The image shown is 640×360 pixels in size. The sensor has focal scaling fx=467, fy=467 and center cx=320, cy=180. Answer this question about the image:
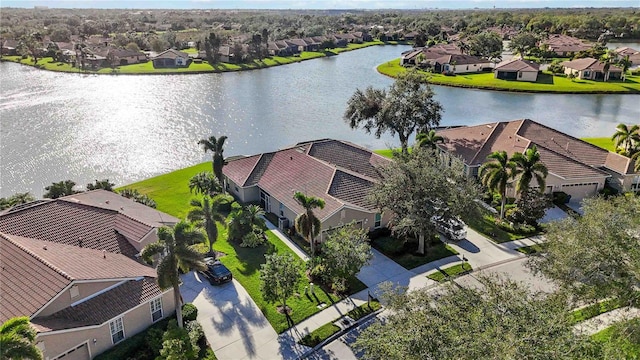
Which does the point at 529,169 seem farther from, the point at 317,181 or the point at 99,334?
the point at 99,334

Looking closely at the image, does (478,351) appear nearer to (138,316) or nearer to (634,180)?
(138,316)

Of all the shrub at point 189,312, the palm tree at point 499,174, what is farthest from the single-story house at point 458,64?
the shrub at point 189,312

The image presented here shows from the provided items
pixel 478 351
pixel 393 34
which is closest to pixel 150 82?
pixel 478 351

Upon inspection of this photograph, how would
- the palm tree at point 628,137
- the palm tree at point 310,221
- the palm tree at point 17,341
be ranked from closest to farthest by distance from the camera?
the palm tree at point 17,341, the palm tree at point 310,221, the palm tree at point 628,137

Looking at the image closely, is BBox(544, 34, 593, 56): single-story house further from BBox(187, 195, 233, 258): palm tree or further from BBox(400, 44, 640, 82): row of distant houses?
BBox(187, 195, 233, 258): palm tree

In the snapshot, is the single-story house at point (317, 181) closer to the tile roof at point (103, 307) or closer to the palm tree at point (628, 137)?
the tile roof at point (103, 307)
